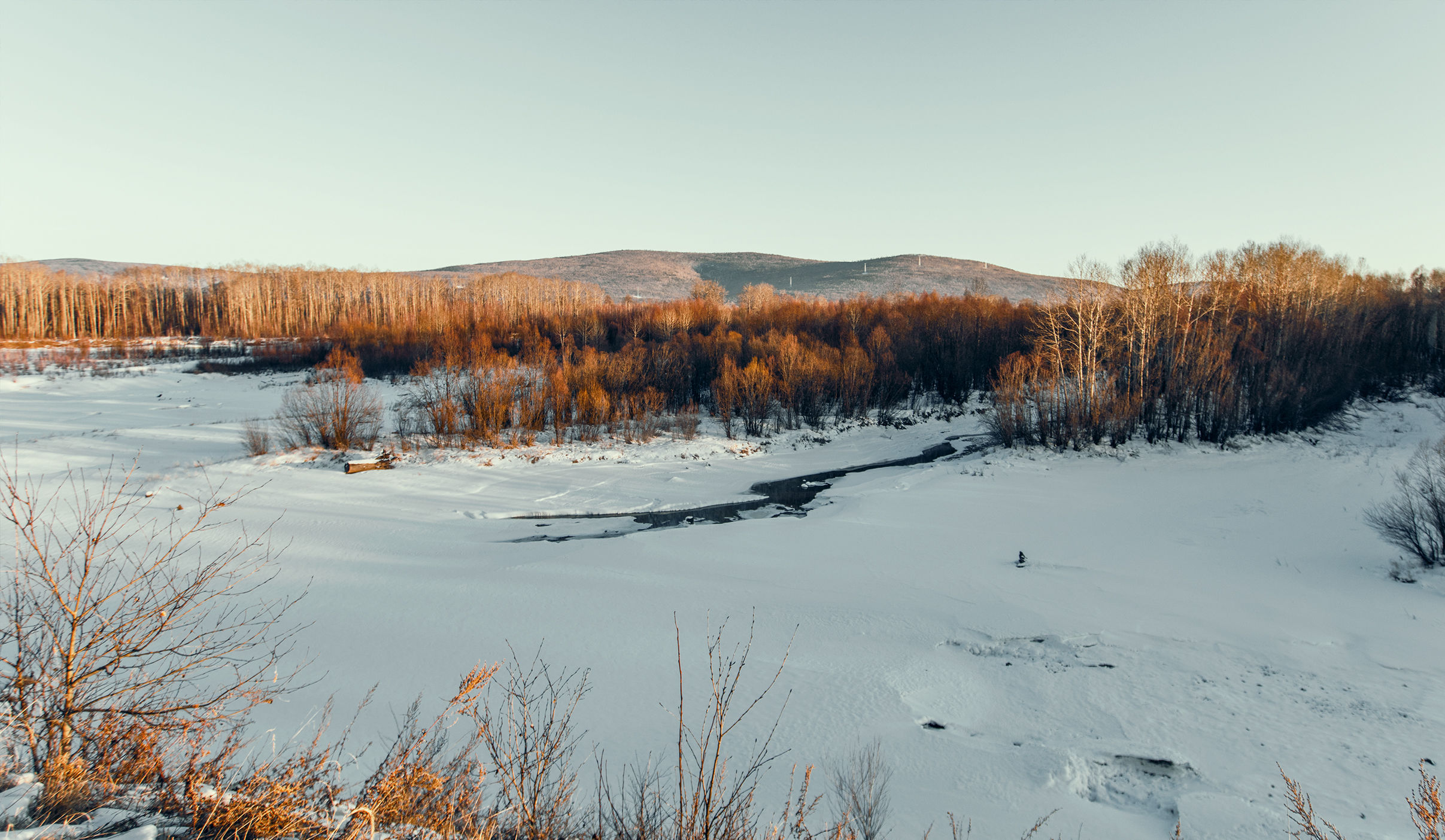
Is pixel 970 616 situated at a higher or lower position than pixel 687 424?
lower

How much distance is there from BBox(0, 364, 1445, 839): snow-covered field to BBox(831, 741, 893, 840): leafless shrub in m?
0.18

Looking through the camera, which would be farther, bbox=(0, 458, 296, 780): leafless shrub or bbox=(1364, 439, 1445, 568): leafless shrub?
bbox=(1364, 439, 1445, 568): leafless shrub

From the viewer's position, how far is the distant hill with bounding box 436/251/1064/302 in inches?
4331

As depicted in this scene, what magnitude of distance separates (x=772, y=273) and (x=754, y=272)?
169 inches

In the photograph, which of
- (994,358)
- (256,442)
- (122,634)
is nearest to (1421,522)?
(122,634)

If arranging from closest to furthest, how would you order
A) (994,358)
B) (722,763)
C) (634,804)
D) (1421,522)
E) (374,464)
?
(634,804), (722,763), (1421,522), (374,464), (994,358)

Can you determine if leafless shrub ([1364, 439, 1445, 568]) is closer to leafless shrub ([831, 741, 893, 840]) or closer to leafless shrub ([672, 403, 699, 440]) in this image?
leafless shrub ([831, 741, 893, 840])

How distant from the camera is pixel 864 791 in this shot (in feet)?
17.9

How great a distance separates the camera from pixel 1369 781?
584 centimetres

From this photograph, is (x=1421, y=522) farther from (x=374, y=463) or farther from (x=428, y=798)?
(x=374, y=463)

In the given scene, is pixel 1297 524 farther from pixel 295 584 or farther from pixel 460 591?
pixel 295 584

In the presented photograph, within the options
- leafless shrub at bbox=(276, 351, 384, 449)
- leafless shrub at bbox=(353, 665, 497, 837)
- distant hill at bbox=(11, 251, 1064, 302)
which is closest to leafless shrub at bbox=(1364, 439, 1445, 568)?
leafless shrub at bbox=(353, 665, 497, 837)

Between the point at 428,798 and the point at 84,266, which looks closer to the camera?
the point at 428,798

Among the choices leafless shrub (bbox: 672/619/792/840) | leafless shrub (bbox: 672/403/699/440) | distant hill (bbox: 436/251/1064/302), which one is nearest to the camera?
leafless shrub (bbox: 672/619/792/840)
